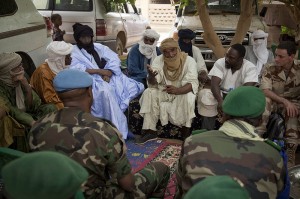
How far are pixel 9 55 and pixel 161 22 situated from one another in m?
18.1

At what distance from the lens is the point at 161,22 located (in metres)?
21.1

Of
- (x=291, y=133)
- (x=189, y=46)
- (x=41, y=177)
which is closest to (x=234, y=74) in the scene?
(x=291, y=133)

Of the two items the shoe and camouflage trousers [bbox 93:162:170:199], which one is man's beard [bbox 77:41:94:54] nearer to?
the shoe

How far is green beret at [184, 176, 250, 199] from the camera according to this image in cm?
123

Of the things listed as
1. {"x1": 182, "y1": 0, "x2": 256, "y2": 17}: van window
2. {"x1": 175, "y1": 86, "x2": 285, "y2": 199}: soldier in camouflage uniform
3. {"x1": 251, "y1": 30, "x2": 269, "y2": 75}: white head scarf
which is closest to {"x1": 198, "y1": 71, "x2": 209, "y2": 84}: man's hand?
{"x1": 251, "y1": 30, "x2": 269, "y2": 75}: white head scarf

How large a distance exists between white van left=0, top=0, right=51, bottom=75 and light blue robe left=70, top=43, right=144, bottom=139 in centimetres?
47

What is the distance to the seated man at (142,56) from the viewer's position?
5.57 m

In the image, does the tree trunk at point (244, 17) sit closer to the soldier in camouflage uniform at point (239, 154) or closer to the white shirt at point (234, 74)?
the white shirt at point (234, 74)

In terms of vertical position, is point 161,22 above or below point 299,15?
below

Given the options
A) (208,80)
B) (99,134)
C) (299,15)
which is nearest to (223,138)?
(99,134)

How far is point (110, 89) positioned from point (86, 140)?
2.71 metres

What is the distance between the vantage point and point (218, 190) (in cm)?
124

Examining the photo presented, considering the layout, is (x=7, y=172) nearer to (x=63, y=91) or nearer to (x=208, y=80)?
(x=63, y=91)

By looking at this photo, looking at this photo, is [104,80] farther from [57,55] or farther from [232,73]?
[232,73]
